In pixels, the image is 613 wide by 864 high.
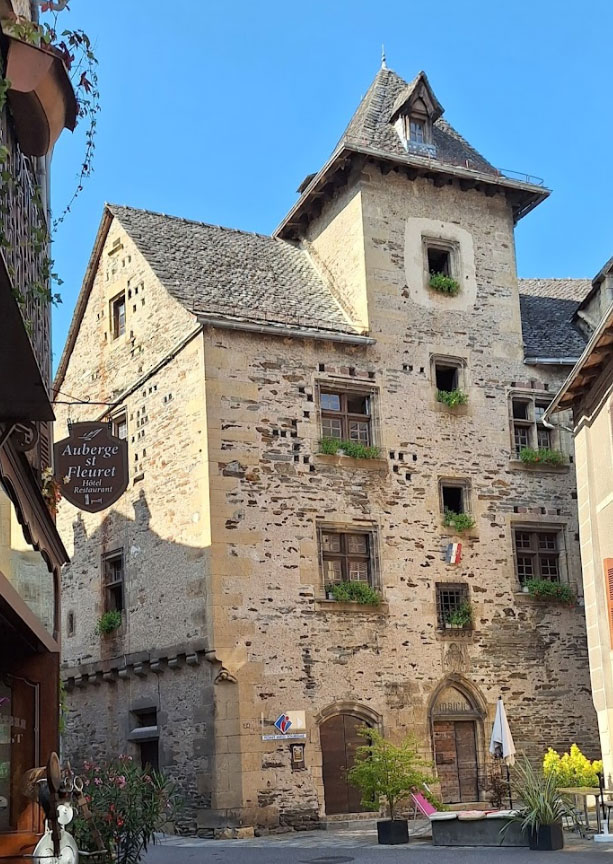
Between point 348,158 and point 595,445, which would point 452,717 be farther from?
point 348,158

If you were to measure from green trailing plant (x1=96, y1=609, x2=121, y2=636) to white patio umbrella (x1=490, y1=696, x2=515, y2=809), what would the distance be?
697 centimetres

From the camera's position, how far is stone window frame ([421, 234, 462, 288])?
2209 cm

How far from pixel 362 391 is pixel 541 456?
3825 mm

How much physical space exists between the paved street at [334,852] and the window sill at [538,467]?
743 centimetres

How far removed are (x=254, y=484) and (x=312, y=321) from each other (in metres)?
3.43

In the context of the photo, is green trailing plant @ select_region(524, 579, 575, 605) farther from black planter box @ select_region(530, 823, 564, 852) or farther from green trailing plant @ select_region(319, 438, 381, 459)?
black planter box @ select_region(530, 823, 564, 852)

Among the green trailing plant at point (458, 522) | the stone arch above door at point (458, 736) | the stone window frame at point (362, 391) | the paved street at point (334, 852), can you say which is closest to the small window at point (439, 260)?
the stone window frame at point (362, 391)

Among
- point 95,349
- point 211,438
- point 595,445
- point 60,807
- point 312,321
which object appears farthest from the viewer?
point 95,349

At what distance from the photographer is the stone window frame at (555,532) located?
21.2m

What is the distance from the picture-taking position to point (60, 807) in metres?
6.62

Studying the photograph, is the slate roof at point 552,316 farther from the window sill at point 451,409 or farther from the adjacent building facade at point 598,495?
the adjacent building facade at point 598,495

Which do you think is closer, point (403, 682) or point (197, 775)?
point (197, 775)

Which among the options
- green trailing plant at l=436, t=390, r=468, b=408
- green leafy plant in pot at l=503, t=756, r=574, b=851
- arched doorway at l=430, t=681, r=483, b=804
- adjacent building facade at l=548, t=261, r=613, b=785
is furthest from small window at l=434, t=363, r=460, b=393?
green leafy plant in pot at l=503, t=756, r=574, b=851

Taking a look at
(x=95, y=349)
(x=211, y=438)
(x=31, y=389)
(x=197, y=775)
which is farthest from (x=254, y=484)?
(x=31, y=389)
